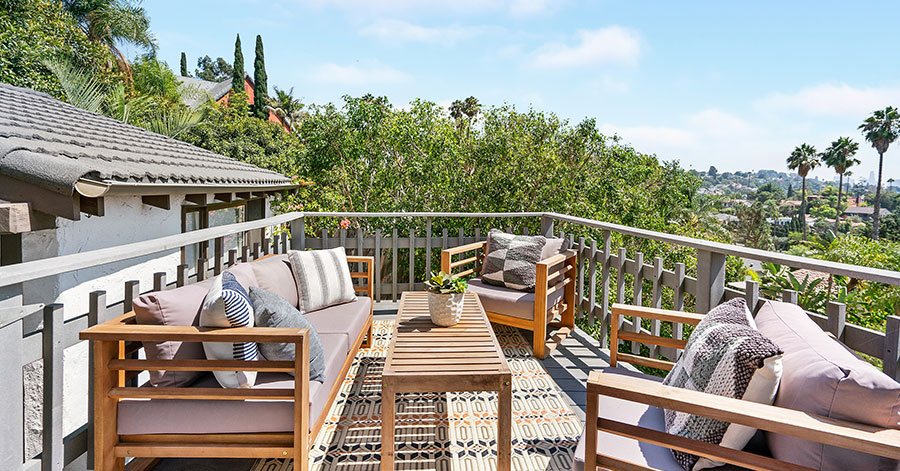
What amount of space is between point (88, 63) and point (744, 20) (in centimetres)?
2851

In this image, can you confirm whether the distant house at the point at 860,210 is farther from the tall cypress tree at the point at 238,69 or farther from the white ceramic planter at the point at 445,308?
the white ceramic planter at the point at 445,308

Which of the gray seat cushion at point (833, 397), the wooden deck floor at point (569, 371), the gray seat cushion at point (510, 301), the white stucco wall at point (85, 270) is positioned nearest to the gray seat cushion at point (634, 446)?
the gray seat cushion at point (833, 397)

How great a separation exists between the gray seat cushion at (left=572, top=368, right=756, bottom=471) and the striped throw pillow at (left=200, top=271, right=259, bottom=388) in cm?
116

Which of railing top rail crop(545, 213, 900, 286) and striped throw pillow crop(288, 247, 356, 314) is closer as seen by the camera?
railing top rail crop(545, 213, 900, 286)

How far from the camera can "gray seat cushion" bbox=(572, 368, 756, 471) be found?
1390 mm

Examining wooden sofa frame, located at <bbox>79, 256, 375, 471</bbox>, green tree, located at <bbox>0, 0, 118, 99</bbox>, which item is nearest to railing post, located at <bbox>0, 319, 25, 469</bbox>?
wooden sofa frame, located at <bbox>79, 256, 375, 471</bbox>

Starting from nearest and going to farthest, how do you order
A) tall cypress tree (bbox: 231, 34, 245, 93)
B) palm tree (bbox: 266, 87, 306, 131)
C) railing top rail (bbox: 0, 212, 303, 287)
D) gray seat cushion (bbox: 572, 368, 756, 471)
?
railing top rail (bbox: 0, 212, 303, 287), gray seat cushion (bbox: 572, 368, 756, 471), tall cypress tree (bbox: 231, 34, 245, 93), palm tree (bbox: 266, 87, 306, 131)

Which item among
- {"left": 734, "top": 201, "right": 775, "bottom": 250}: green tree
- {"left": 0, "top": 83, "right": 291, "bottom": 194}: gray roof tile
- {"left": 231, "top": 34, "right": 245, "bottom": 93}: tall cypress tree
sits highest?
{"left": 231, "top": 34, "right": 245, "bottom": 93}: tall cypress tree

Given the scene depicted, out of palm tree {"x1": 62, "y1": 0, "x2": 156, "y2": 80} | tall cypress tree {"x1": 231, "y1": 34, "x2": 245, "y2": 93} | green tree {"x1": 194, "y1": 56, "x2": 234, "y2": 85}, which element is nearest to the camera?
palm tree {"x1": 62, "y1": 0, "x2": 156, "y2": 80}

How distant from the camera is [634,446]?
1475mm

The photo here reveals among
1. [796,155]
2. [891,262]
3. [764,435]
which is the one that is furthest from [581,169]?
[796,155]

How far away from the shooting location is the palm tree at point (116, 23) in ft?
55.5

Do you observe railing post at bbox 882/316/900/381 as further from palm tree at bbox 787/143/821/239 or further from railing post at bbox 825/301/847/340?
palm tree at bbox 787/143/821/239

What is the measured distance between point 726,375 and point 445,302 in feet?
4.64
